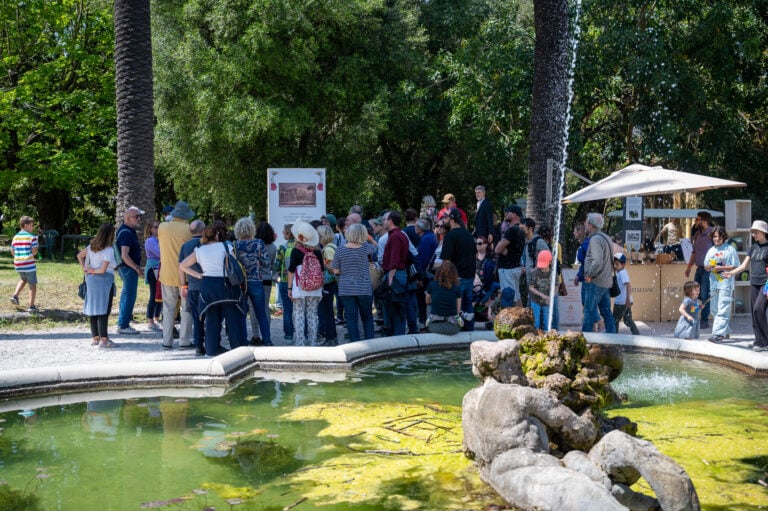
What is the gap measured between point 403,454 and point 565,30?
10.1 metres

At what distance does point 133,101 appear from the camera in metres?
15.6

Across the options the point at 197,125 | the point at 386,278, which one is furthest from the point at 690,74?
the point at 197,125

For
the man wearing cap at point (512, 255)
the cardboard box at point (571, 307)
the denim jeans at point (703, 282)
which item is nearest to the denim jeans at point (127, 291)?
the man wearing cap at point (512, 255)

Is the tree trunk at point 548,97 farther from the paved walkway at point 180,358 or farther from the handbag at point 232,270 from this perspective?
the handbag at point 232,270

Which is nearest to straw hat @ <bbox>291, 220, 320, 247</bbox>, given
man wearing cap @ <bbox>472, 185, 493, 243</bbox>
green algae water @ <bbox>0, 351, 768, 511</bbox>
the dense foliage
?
green algae water @ <bbox>0, 351, 768, 511</bbox>

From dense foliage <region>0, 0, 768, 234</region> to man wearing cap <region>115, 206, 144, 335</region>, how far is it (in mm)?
10396

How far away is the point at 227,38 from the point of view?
23.9 meters

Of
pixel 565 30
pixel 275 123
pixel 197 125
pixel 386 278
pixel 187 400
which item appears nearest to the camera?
pixel 187 400

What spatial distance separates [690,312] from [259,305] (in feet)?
19.9

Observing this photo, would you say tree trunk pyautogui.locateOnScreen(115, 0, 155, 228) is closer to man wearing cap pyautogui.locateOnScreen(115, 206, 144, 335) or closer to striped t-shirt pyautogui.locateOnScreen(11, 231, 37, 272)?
striped t-shirt pyautogui.locateOnScreen(11, 231, 37, 272)

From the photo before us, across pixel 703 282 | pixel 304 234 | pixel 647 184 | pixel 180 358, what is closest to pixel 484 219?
pixel 647 184

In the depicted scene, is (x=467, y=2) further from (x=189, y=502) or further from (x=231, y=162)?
(x=189, y=502)

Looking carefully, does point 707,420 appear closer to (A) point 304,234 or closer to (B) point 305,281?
(B) point 305,281

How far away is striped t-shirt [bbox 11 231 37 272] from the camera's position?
1402cm
